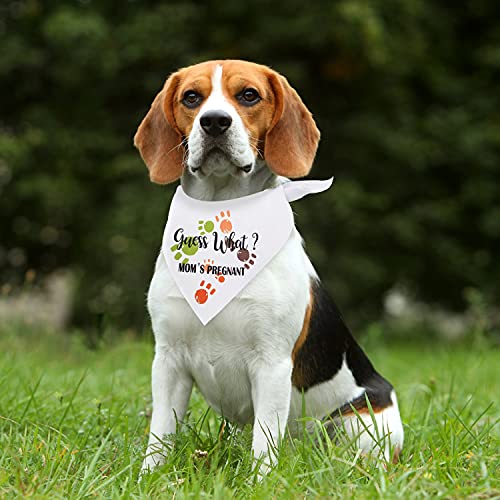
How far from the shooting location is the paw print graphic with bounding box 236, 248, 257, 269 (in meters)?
3.28

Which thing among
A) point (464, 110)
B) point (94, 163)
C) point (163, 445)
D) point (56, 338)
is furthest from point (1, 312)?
point (464, 110)

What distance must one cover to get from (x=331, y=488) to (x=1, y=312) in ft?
19.4

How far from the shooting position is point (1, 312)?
798cm

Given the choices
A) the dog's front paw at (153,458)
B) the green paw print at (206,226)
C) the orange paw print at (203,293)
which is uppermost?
the green paw print at (206,226)

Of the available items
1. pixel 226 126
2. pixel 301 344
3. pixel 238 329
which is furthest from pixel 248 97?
pixel 301 344

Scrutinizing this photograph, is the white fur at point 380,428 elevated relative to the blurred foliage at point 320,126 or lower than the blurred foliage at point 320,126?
elevated

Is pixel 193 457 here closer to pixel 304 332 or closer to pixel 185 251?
pixel 304 332

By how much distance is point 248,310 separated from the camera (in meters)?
3.18

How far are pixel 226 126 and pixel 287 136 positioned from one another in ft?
A: 1.19

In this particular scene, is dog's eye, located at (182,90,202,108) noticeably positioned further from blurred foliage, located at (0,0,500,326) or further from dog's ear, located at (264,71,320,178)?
blurred foliage, located at (0,0,500,326)

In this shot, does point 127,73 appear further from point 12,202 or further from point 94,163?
point 12,202

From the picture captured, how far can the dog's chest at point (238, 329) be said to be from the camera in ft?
10.4

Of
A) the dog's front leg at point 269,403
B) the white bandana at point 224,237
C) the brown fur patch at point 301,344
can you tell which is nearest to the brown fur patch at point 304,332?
the brown fur patch at point 301,344

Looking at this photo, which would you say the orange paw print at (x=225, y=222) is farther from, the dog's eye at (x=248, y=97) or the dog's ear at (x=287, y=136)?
the dog's eye at (x=248, y=97)
